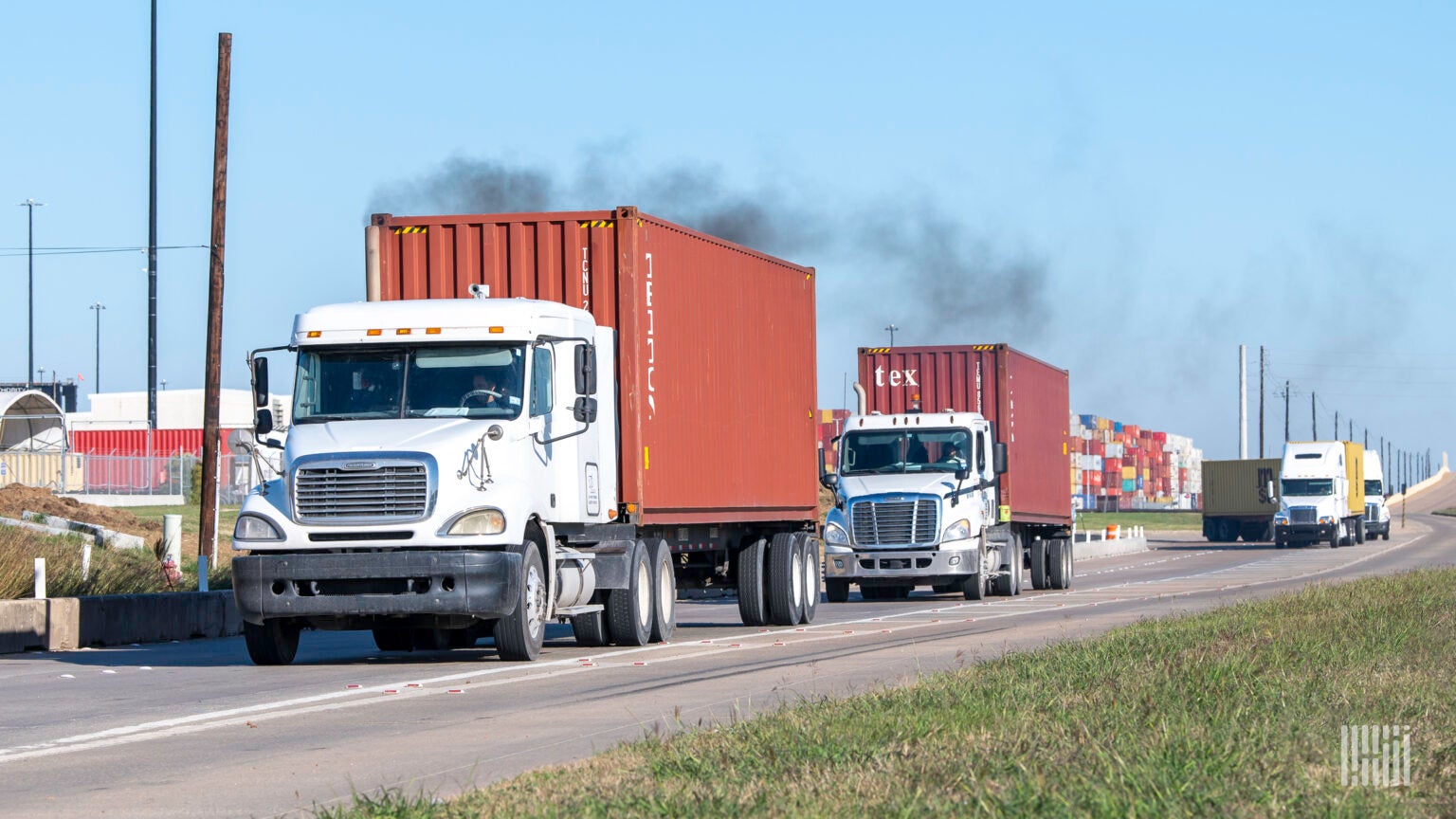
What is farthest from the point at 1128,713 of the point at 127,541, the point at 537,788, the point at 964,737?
the point at 127,541

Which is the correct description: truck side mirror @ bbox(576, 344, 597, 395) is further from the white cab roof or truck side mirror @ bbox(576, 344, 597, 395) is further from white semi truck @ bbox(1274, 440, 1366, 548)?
white semi truck @ bbox(1274, 440, 1366, 548)

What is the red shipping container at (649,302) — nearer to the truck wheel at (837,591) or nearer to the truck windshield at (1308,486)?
the truck wheel at (837,591)

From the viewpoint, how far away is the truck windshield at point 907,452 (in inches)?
1137

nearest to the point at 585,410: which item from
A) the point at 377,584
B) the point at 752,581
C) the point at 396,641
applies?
the point at 377,584

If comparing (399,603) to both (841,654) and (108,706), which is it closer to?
(108,706)

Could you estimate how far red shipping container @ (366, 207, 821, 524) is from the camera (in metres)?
17.9

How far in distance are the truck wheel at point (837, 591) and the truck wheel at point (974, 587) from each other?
1856mm

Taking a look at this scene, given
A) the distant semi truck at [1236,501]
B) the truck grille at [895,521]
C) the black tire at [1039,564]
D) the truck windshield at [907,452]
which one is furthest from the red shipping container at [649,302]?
the distant semi truck at [1236,501]

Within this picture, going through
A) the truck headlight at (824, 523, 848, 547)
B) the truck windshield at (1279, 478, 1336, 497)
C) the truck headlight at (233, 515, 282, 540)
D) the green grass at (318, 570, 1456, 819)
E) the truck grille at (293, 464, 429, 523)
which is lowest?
the green grass at (318, 570, 1456, 819)

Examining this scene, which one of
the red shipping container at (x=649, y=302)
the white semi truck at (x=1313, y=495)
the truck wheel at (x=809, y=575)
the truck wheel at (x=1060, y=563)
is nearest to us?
the red shipping container at (x=649, y=302)

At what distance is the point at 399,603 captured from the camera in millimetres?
15031

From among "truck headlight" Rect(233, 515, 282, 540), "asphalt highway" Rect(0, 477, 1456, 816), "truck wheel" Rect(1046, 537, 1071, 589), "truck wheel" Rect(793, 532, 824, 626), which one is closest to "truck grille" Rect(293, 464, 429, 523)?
"truck headlight" Rect(233, 515, 282, 540)

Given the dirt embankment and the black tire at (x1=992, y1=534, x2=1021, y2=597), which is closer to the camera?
the black tire at (x1=992, y1=534, x2=1021, y2=597)

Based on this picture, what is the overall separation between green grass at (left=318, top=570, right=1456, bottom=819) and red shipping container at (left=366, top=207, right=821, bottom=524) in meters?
6.18
